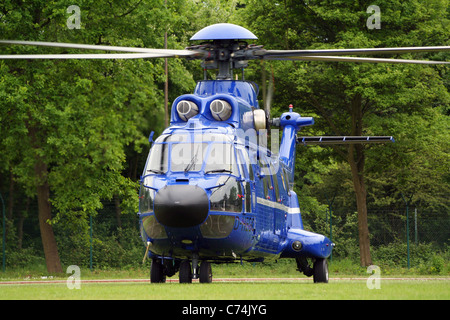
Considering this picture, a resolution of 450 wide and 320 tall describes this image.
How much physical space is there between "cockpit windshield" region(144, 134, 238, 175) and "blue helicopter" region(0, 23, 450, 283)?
0.07 feet

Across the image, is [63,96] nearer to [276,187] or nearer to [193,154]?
[276,187]

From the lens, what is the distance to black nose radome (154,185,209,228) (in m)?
15.4

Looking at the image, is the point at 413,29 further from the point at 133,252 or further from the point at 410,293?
the point at 410,293

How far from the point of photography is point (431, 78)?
1288 inches

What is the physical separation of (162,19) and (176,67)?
2.64 metres

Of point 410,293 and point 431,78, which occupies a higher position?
point 431,78

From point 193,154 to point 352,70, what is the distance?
634 inches

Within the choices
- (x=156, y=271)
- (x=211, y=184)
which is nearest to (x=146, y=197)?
(x=211, y=184)

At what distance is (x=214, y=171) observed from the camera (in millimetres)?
16156

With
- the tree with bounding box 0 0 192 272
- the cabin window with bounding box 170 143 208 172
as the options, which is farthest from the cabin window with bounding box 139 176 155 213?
the tree with bounding box 0 0 192 272

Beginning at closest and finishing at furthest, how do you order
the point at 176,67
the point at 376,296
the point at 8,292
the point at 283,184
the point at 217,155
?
1. the point at 376,296
2. the point at 8,292
3. the point at 217,155
4. the point at 283,184
5. the point at 176,67

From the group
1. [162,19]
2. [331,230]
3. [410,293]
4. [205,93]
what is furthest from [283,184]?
[331,230]

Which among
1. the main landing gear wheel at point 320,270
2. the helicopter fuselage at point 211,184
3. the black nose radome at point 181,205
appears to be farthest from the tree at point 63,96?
the black nose radome at point 181,205

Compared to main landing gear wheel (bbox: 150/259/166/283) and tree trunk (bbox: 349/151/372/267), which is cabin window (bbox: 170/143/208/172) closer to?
main landing gear wheel (bbox: 150/259/166/283)
